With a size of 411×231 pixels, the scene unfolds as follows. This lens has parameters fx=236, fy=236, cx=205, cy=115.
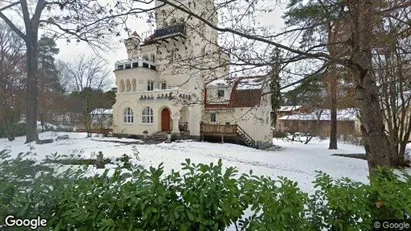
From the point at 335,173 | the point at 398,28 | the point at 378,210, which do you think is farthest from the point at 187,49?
the point at 335,173

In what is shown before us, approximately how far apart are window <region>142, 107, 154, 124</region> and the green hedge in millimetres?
20098

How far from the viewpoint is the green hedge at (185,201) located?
2059 mm

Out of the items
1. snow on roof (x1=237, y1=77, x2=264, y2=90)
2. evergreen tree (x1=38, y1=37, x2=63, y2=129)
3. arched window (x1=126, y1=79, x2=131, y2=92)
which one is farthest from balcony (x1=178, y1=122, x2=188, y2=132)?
snow on roof (x1=237, y1=77, x2=264, y2=90)

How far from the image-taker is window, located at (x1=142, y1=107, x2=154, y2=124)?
73.3ft

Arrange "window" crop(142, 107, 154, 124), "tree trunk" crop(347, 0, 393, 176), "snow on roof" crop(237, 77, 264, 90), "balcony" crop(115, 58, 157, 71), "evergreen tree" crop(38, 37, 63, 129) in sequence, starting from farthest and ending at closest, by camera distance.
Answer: "balcony" crop(115, 58, 157, 71) < "window" crop(142, 107, 154, 124) < "evergreen tree" crop(38, 37, 63, 129) < "snow on roof" crop(237, 77, 264, 90) < "tree trunk" crop(347, 0, 393, 176)

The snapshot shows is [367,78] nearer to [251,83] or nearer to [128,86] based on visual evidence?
[251,83]

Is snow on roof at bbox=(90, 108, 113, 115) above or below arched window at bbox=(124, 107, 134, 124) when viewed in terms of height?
above

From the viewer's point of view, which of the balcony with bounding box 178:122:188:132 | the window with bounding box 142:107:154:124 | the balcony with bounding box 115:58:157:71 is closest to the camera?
the balcony with bounding box 178:122:188:132

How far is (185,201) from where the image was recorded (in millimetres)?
2148

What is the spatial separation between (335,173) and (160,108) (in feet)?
50.2

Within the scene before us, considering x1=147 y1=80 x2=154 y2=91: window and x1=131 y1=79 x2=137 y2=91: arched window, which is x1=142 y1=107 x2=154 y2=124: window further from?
x1=131 y1=79 x2=137 y2=91: arched window

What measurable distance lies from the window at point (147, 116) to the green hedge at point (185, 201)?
20.1 metres

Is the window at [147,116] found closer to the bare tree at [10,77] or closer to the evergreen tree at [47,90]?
the evergreen tree at [47,90]

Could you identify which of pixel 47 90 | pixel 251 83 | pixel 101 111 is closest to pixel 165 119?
pixel 47 90
